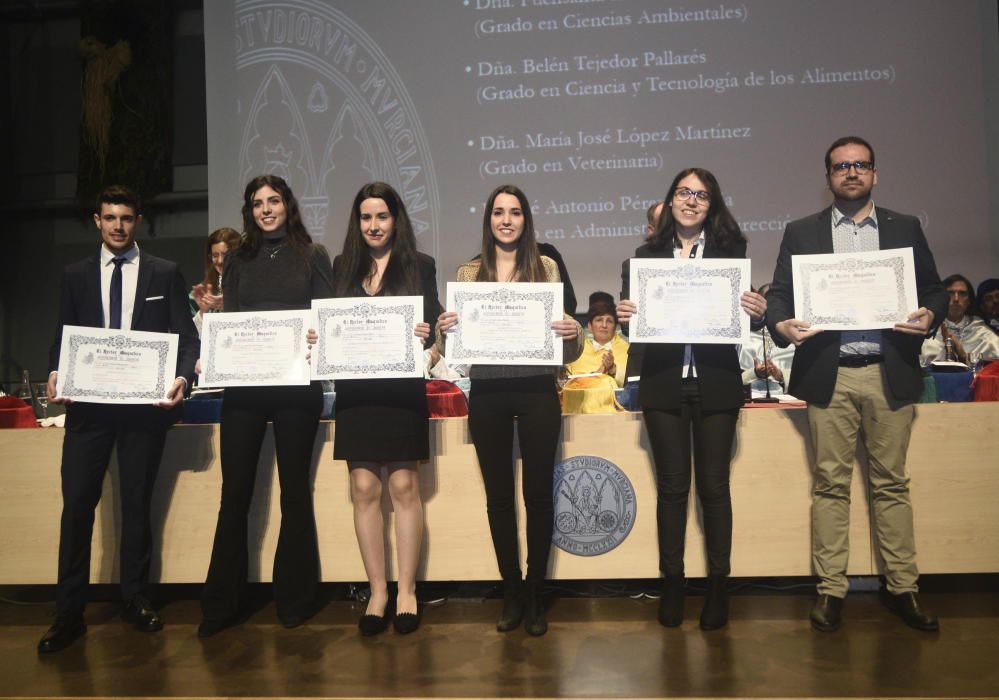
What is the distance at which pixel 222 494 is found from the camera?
2.86m

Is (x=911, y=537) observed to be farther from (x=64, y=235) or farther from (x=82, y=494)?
(x=64, y=235)

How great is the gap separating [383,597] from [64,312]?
5.21 feet

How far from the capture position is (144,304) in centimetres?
295

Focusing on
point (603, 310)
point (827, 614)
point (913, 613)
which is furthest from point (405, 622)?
point (603, 310)

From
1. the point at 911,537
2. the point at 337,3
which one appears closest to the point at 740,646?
the point at 911,537

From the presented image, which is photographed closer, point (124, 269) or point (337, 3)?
point (124, 269)

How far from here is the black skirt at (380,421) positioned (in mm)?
2723

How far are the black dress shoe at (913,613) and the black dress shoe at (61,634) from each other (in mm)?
2877

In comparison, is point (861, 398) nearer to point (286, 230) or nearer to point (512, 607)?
point (512, 607)

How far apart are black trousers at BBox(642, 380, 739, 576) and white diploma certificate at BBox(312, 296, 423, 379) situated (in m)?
0.87

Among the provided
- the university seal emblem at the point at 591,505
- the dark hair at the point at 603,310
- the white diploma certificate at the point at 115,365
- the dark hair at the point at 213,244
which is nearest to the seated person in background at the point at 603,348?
the dark hair at the point at 603,310

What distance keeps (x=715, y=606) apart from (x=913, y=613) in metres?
0.65

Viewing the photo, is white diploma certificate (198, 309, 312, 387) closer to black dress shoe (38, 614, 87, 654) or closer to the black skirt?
the black skirt

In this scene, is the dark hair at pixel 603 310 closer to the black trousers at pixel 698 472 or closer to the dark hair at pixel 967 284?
the dark hair at pixel 967 284
